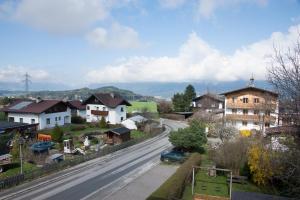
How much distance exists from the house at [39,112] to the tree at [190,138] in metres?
25.5

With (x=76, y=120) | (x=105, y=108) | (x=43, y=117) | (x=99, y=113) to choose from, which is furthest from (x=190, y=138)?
(x=76, y=120)

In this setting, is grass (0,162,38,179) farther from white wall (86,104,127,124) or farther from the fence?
white wall (86,104,127,124)

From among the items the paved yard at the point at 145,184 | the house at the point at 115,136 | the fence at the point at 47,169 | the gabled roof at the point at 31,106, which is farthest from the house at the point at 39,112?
the paved yard at the point at 145,184

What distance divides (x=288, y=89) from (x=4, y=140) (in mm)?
32762

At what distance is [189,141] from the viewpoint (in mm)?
34844

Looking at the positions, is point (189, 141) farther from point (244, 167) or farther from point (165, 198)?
point (165, 198)

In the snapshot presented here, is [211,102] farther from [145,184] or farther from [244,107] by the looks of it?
[145,184]

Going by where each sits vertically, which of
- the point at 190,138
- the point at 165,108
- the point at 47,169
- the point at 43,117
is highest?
the point at 165,108

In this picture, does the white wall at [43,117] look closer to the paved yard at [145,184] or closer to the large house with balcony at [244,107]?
the paved yard at [145,184]

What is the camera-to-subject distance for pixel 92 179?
26.0 metres

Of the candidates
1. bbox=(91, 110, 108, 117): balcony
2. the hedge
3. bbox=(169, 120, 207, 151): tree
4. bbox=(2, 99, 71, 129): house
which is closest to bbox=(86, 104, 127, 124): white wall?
bbox=(91, 110, 108, 117): balcony

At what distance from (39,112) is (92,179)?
2789cm

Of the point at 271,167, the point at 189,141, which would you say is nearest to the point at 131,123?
the point at 189,141

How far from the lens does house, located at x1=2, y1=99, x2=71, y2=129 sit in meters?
50.9
